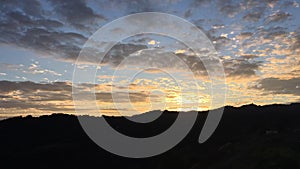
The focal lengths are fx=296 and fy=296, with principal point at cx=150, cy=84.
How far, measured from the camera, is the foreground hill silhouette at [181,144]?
5400cm

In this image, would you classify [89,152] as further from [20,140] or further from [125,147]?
[20,140]

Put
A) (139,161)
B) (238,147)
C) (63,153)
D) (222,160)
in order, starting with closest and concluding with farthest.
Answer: (222,160) → (238,147) → (139,161) → (63,153)

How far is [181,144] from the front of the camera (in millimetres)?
117562

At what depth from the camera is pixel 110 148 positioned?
5699 inches

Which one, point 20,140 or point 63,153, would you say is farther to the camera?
point 20,140

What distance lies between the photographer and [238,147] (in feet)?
208

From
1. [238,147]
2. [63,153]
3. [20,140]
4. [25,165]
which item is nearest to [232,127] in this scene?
[238,147]

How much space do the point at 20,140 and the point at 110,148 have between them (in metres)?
53.8

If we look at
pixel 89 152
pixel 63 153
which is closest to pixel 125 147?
pixel 89 152

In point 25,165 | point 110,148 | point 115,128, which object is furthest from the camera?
point 115,128

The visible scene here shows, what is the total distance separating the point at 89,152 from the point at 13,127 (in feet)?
235

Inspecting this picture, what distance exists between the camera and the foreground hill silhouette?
54.0 m

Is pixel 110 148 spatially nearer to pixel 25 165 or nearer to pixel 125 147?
pixel 125 147

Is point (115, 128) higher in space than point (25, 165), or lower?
higher
